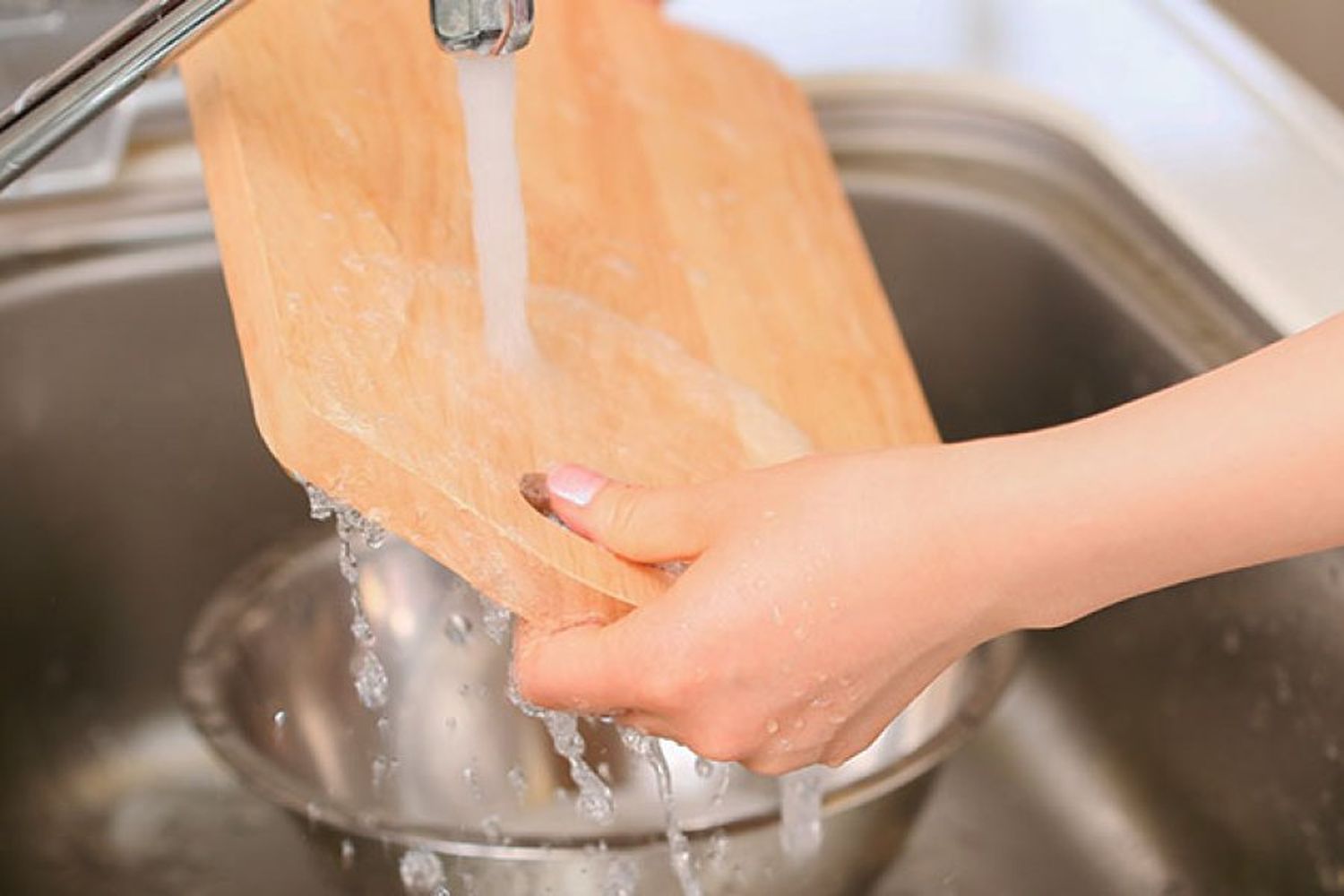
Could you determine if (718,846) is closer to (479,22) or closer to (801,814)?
(801,814)

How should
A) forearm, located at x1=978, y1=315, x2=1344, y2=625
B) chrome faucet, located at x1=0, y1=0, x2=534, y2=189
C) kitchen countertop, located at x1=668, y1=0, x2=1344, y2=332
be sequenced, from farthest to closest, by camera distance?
1. kitchen countertop, located at x1=668, y1=0, x2=1344, y2=332
2. chrome faucet, located at x1=0, y1=0, x2=534, y2=189
3. forearm, located at x1=978, y1=315, x2=1344, y2=625

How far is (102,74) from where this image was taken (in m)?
0.61

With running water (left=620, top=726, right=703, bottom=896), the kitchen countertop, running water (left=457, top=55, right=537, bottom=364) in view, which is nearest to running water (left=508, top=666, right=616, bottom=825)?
running water (left=620, top=726, right=703, bottom=896)

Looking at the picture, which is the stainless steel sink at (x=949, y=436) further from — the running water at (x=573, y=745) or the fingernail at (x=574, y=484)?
the fingernail at (x=574, y=484)

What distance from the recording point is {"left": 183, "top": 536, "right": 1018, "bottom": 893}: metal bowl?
71 centimetres

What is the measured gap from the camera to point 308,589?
0.89 m

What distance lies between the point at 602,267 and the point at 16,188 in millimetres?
318

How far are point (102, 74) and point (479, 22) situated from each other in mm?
143

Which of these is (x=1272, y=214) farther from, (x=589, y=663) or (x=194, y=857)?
(x=194, y=857)

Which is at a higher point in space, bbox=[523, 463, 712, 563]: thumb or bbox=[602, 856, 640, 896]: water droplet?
bbox=[523, 463, 712, 563]: thumb

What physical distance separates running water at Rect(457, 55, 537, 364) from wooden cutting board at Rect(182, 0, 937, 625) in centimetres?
1

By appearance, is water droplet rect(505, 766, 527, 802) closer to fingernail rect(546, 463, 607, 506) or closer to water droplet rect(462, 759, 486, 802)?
water droplet rect(462, 759, 486, 802)

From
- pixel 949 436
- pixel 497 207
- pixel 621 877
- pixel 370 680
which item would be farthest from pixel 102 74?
pixel 949 436

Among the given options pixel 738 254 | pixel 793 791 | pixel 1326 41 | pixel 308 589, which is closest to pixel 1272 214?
pixel 738 254
